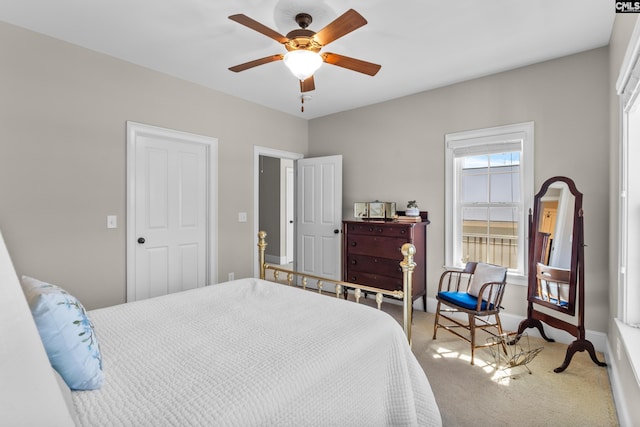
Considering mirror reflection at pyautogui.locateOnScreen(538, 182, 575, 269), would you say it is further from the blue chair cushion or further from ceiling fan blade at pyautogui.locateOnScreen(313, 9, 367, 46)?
ceiling fan blade at pyautogui.locateOnScreen(313, 9, 367, 46)

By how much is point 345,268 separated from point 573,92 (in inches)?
113

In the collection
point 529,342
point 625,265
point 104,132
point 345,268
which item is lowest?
point 529,342

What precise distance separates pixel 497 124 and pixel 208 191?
321cm

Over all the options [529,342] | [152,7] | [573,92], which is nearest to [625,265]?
[529,342]

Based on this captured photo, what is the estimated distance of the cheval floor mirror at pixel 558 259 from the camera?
245 centimetres

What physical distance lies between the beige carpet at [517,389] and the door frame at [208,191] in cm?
240

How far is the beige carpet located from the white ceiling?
2.61 meters

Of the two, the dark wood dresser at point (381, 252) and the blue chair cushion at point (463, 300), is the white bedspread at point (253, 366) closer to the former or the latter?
the blue chair cushion at point (463, 300)

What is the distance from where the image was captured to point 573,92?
9.40ft

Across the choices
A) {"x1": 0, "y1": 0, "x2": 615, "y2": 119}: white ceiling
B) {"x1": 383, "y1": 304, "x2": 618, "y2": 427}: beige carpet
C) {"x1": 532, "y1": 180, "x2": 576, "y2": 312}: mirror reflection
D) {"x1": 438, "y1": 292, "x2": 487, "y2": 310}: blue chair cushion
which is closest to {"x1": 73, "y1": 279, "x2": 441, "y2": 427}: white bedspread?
{"x1": 383, "y1": 304, "x2": 618, "y2": 427}: beige carpet

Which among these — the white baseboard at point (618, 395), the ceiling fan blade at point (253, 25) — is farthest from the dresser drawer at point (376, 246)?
the ceiling fan blade at point (253, 25)

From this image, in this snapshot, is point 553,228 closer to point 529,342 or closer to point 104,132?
point 529,342

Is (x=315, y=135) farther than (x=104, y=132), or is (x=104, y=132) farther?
(x=315, y=135)

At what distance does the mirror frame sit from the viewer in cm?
246
